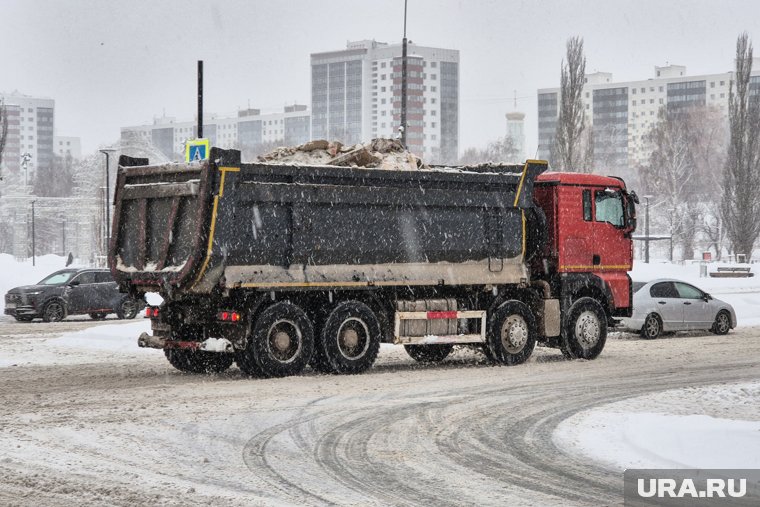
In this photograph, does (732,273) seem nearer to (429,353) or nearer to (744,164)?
(744,164)

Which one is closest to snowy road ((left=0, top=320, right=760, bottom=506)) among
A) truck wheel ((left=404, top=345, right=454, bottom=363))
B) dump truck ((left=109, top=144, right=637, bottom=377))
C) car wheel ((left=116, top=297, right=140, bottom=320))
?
truck wheel ((left=404, top=345, right=454, bottom=363))

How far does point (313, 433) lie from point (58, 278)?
22.0 m

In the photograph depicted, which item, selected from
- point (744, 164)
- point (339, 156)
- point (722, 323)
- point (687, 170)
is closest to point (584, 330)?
point (339, 156)

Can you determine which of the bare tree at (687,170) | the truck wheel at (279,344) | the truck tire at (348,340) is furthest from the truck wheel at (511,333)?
the bare tree at (687,170)

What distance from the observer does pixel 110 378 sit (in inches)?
635

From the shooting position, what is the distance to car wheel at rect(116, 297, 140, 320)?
104 feet

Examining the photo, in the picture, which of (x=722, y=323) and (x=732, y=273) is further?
(x=732, y=273)

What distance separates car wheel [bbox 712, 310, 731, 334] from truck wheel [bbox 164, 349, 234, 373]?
12881mm

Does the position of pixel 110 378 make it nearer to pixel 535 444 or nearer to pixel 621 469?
pixel 535 444

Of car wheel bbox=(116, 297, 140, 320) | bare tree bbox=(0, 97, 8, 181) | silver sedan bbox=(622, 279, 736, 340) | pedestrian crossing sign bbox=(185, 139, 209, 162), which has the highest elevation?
bare tree bbox=(0, 97, 8, 181)

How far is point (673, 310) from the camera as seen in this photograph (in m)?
25.3

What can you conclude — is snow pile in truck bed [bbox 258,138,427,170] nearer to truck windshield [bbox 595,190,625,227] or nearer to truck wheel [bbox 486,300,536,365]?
truck wheel [bbox 486,300,536,365]

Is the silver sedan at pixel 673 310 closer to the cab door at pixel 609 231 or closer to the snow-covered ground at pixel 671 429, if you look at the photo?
the cab door at pixel 609 231

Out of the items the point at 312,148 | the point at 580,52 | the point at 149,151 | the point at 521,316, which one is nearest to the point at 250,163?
the point at 312,148
